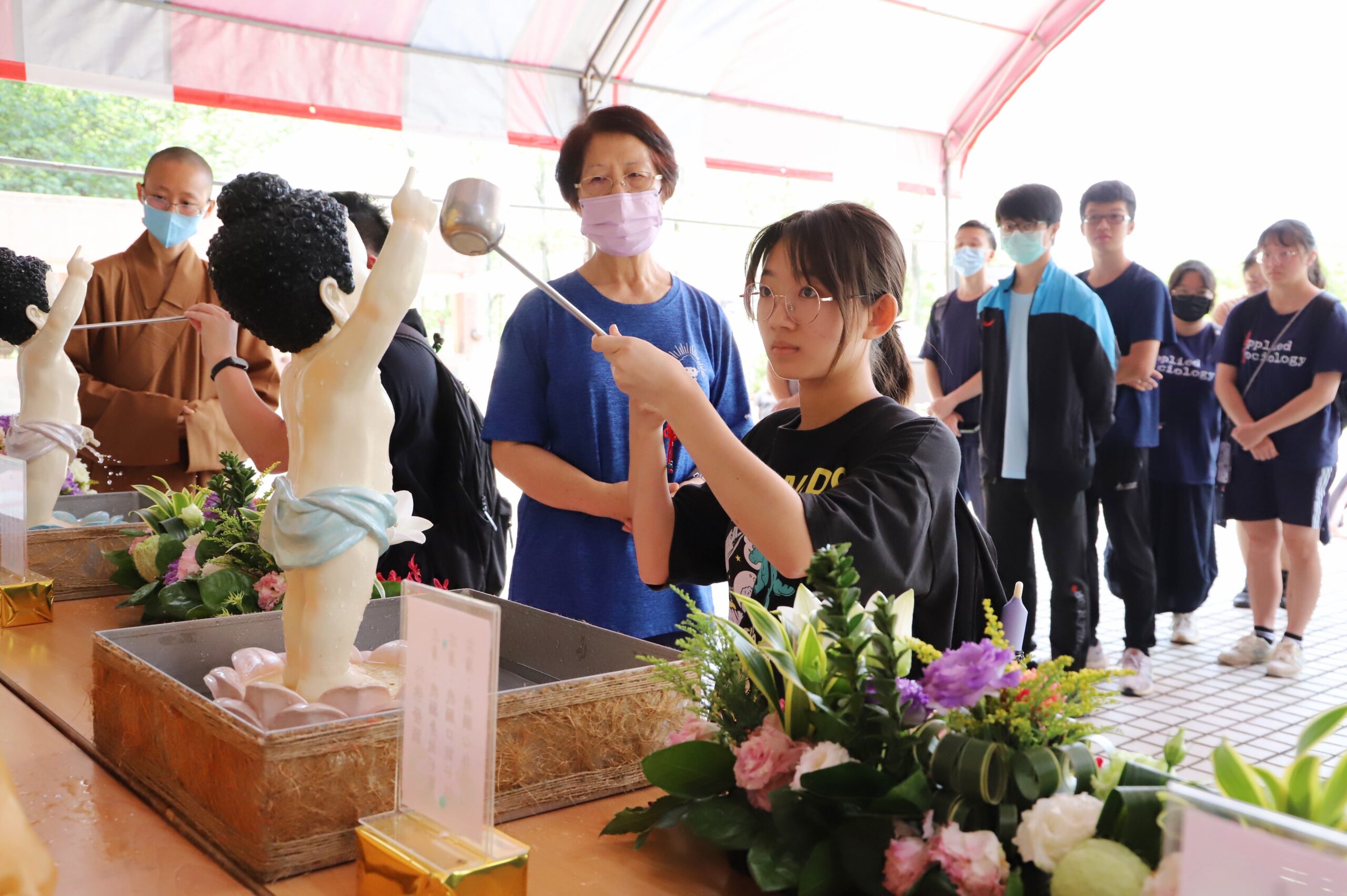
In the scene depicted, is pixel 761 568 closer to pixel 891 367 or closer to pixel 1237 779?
pixel 891 367

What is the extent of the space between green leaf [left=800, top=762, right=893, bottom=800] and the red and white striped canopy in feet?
11.8

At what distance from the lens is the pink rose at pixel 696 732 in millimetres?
778

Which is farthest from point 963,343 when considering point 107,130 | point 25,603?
point 107,130

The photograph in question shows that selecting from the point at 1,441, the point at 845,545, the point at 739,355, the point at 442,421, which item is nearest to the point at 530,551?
the point at 442,421

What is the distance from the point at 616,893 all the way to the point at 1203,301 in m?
3.99

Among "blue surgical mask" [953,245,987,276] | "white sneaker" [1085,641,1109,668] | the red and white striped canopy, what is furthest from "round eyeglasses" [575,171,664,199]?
"blue surgical mask" [953,245,987,276]

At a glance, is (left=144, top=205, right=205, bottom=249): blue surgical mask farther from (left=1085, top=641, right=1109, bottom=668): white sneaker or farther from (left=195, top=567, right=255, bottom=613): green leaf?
(left=1085, top=641, right=1109, bottom=668): white sneaker

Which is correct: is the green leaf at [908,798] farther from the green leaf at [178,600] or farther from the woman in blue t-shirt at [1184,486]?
the woman in blue t-shirt at [1184,486]

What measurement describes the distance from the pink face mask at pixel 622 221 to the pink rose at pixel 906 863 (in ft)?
3.46

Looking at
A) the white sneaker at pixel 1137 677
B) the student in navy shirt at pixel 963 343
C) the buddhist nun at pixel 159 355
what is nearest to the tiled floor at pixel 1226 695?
the white sneaker at pixel 1137 677

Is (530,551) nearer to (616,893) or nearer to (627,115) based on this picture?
(627,115)

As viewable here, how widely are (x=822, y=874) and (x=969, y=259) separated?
3.81 metres

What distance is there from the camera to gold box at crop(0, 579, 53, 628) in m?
1.47

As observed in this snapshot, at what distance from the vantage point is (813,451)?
1170mm
